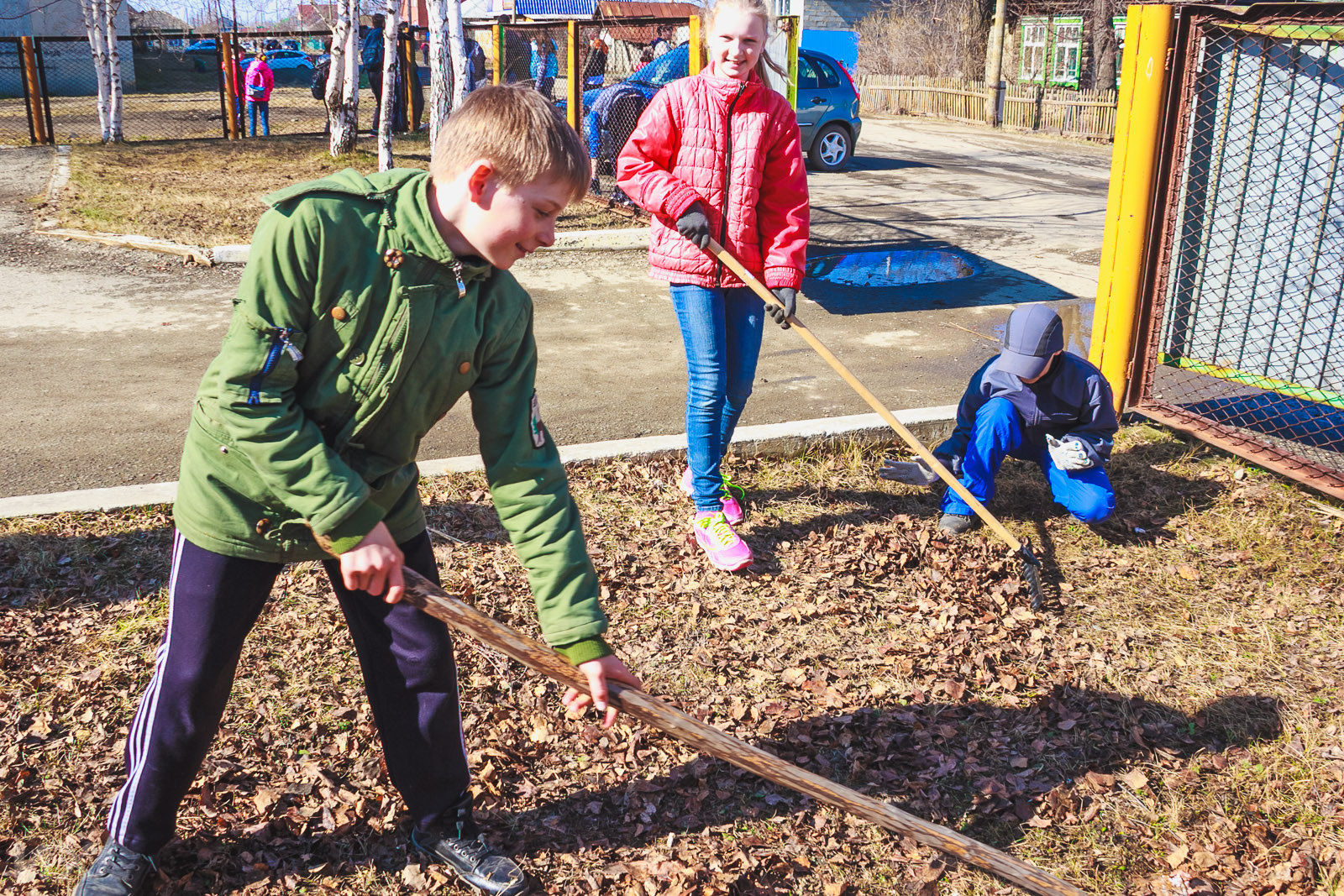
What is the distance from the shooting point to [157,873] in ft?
8.30

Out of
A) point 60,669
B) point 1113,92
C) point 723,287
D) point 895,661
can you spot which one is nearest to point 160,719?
point 60,669

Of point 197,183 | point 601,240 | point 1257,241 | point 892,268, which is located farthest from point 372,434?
point 197,183

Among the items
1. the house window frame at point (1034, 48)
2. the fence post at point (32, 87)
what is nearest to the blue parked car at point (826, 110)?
the fence post at point (32, 87)

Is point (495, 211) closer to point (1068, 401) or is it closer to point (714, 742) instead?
point (714, 742)

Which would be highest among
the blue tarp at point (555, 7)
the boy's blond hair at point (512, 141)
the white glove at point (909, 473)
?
the blue tarp at point (555, 7)

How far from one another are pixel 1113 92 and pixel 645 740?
26445 mm

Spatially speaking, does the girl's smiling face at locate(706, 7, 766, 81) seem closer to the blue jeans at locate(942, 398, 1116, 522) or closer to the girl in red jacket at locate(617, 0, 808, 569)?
the girl in red jacket at locate(617, 0, 808, 569)

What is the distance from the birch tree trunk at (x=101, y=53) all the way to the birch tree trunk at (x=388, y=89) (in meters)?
5.57

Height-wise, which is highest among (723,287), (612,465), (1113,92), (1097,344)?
(1113,92)

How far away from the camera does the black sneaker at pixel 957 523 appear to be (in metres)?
4.49

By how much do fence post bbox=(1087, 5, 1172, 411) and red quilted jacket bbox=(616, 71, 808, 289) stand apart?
180 centimetres

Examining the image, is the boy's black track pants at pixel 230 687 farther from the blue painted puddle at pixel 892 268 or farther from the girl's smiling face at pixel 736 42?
the blue painted puddle at pixel 892 268

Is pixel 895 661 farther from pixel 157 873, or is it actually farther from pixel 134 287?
pixel 134 287

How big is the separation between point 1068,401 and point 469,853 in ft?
10.1
